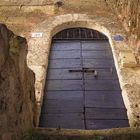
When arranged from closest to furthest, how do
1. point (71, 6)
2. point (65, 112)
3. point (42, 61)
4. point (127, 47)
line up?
point (65, 112) → point (42, 61) → point (127, 47) → point (71, 6)

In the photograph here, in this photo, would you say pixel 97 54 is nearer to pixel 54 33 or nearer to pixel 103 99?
pixel 54 33

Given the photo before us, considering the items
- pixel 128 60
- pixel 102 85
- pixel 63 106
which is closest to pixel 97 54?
pixel 128 60

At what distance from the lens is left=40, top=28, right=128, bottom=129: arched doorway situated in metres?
7.26

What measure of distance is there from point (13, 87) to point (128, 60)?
399 centimetres

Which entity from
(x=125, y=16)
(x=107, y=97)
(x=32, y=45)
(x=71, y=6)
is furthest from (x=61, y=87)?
(x=71, y=6)

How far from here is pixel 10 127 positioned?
5.29 m

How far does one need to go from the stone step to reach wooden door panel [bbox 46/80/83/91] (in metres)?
2.06

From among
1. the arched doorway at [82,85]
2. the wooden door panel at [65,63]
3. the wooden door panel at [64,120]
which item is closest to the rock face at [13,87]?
the wooden door panel at [64,120]

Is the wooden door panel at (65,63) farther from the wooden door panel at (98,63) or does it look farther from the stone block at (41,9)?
the stone block at (41,9)

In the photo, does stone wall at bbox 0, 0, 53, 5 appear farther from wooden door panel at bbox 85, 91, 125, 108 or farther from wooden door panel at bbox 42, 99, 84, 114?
wooden door panel at bbox 42, 99, 84, 114

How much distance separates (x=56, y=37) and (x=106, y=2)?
98.3 inches

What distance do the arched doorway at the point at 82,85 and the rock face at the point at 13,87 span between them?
1.35 metres

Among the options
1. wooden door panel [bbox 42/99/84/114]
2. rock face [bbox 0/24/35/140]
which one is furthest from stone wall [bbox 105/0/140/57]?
rock face [bbox 0/24/35/140]

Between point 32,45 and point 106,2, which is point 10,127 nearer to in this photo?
point 32,45
